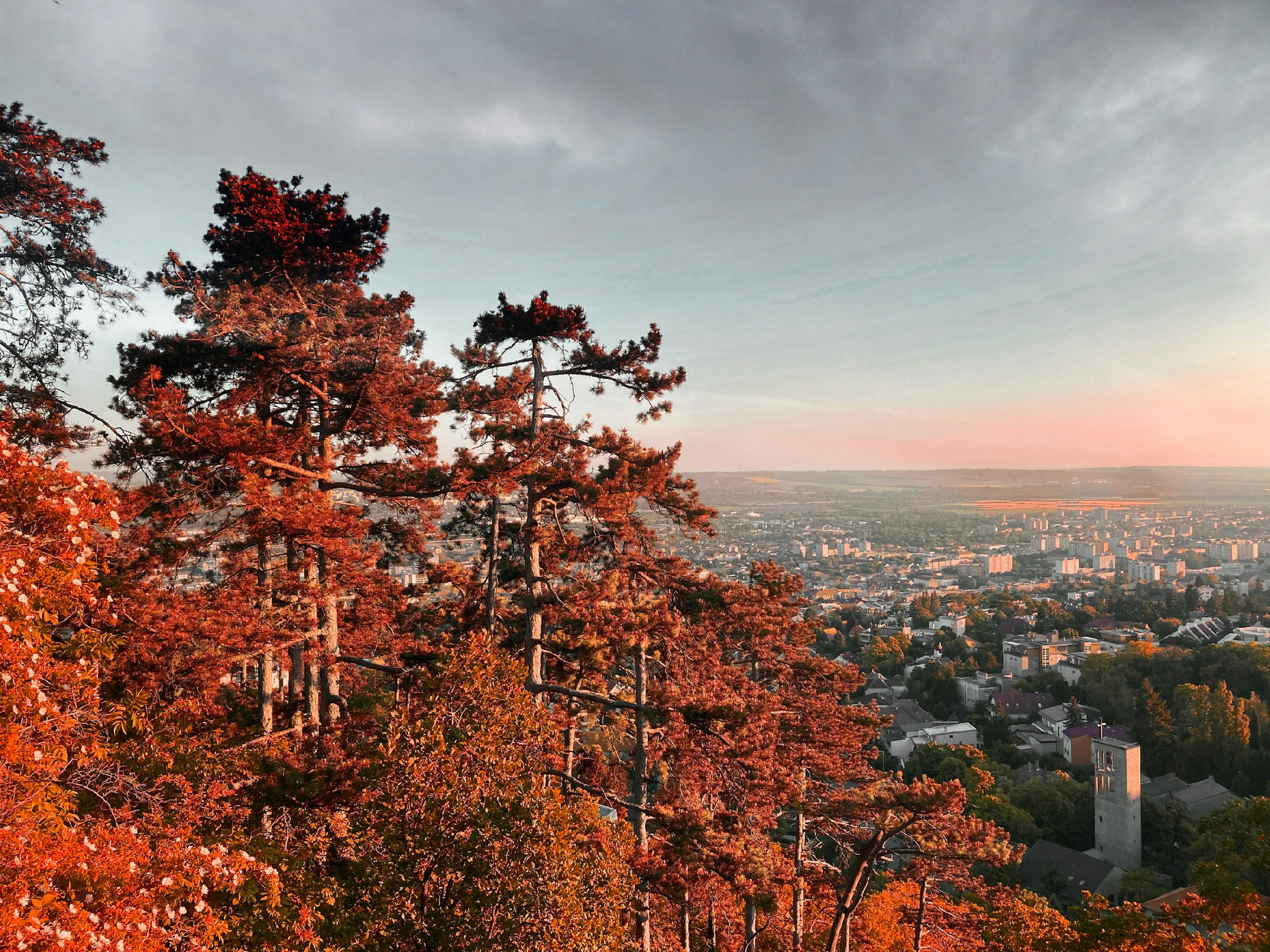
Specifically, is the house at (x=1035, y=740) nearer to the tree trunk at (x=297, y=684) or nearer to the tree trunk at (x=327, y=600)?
the tree trunk at (x=327, y=600)

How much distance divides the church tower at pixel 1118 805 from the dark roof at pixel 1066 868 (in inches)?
130

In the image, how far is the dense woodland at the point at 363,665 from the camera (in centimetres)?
482

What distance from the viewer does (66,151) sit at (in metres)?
7.36

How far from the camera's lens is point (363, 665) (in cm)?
992

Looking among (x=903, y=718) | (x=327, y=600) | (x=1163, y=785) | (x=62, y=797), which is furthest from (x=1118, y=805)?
(x=62, y=797)

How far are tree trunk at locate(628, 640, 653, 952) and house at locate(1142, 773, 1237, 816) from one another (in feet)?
149

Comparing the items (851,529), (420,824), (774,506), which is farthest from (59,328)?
(851,529)

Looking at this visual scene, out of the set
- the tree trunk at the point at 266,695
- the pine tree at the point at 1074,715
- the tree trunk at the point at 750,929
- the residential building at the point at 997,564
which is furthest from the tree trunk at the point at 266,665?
the residential building at the point at 997,564

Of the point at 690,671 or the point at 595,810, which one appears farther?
the point at 690,671

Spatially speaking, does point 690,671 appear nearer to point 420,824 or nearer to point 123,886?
point 420,824

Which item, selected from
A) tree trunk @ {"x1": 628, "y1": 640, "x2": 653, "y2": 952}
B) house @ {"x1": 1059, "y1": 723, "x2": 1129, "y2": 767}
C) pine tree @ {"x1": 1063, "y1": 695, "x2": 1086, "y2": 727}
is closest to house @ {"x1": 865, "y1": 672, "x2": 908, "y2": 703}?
pine tree @ {"x1": 1063, "y1": 695, "x2": 1086, "y2": 727}

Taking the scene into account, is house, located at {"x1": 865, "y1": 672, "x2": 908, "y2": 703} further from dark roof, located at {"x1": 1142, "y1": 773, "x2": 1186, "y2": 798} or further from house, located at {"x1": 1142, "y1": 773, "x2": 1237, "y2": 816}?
house, located at {"x1": 1142, "y1": 773, "x2": 1237, "y2": 816}

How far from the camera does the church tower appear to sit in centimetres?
3675

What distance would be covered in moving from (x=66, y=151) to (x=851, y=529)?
189 m
